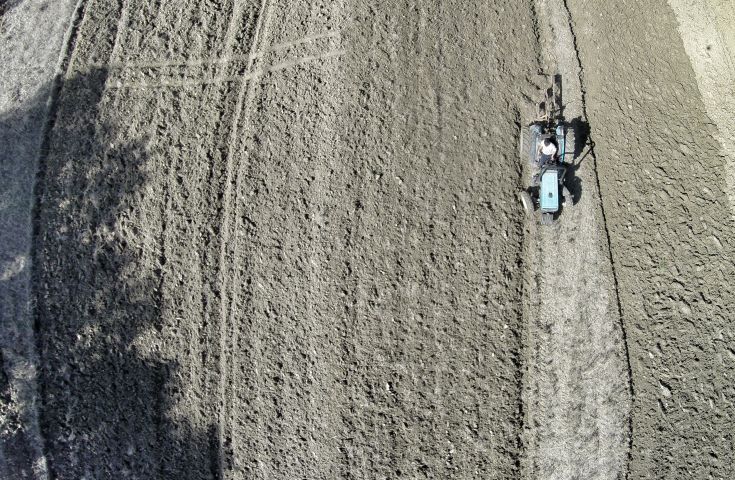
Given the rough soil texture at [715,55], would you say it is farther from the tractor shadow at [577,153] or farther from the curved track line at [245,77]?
the curved track line at [245,77]

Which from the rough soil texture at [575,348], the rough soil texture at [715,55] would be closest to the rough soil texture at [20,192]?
the rough soil texture at [575,348]

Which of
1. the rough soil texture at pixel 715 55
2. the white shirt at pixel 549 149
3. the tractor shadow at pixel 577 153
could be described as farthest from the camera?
the rough soil texture at pixel 715 55

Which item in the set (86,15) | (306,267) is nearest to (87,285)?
(306,267)

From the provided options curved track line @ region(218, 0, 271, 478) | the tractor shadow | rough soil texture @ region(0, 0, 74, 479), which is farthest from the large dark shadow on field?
the tractor shadow

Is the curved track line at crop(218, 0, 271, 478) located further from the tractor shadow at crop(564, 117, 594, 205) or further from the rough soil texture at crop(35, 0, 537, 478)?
the tractor shadow at crop(564, 117, 594, 205)

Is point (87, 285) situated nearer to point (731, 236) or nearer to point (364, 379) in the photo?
point (364, 379)

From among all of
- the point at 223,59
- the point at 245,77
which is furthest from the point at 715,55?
the point at 223,59
